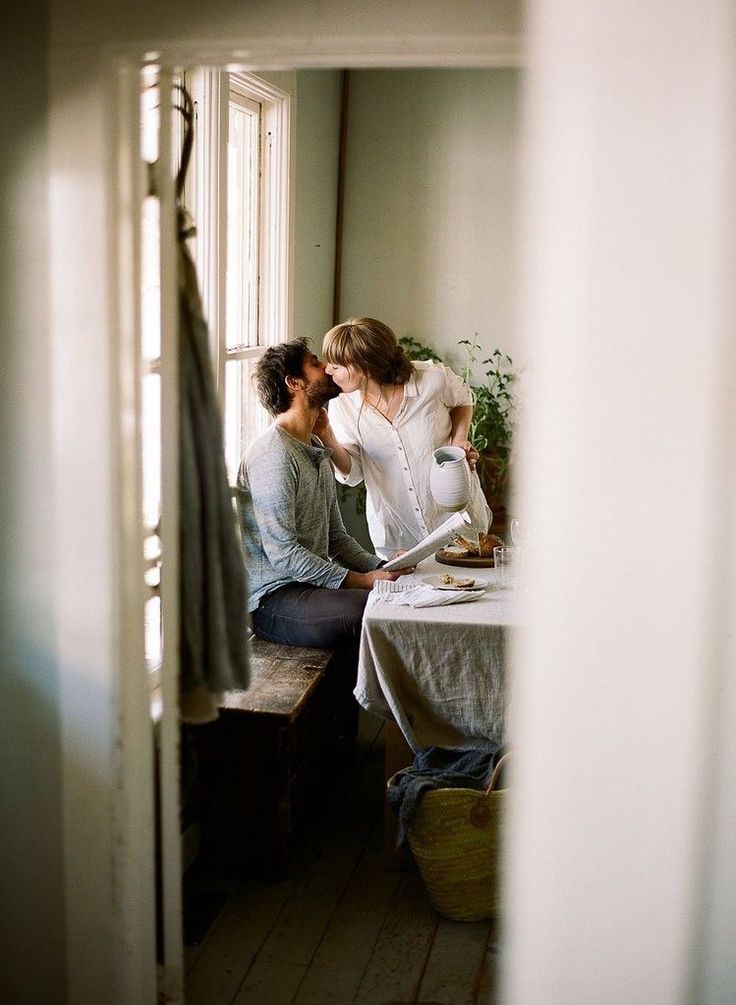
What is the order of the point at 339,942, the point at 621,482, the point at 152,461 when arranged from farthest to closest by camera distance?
the point at 152,461, the point at 339,942, the point at 621,482

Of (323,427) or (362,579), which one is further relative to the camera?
(323,427)

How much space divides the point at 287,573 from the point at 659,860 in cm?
222

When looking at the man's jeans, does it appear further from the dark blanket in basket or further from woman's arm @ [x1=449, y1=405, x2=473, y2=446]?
woman's arm @ [x1=449, y1=405, x2=473, y2=446]

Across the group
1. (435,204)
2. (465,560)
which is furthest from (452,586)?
(435,204)

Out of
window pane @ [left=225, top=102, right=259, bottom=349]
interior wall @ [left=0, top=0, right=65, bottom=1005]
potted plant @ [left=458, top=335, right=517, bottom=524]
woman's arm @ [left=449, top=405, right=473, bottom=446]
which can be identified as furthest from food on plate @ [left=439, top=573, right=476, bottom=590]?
potted plant @ [left=458, top=335, right=517, bottom=524]

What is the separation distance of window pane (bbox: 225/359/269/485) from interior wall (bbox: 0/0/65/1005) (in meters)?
2.00

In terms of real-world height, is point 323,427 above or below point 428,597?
above

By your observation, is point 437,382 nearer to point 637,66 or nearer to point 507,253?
point 507,253

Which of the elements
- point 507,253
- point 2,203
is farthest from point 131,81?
point 507,253

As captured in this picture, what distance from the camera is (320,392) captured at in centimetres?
376

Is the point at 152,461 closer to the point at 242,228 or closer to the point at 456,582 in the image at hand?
the point at 456,582

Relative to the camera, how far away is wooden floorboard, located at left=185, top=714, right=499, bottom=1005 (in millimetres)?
2652

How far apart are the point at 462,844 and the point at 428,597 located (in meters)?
0.69

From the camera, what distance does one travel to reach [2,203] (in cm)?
198
